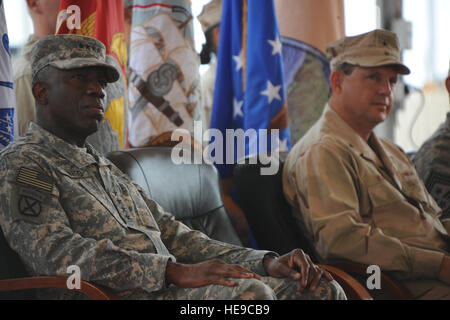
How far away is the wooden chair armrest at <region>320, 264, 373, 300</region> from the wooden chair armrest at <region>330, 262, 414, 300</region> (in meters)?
0.08

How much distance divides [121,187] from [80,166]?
0.60 feet

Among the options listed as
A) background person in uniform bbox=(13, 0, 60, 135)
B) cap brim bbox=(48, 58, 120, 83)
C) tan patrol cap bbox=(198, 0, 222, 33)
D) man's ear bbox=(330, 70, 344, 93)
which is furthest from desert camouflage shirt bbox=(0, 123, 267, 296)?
tan patrol cap bbox=(198, 0, 222, 33)

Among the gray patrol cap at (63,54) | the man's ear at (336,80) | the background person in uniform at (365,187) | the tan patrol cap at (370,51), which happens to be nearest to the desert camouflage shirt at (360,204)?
the background person in uniform at (365,187)

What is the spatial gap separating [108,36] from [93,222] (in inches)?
42.2

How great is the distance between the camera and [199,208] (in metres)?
2.21

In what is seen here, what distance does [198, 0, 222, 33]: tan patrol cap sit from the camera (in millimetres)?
3297

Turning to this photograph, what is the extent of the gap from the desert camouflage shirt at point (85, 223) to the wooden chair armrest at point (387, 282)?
16.5 inches

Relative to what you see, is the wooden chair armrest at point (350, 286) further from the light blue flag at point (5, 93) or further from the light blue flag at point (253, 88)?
the light blue flag at point (5, 93)

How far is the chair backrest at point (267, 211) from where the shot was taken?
2104 mm

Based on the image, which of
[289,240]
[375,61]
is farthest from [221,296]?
[375,61]

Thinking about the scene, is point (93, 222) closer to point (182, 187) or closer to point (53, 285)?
point (53, 285)

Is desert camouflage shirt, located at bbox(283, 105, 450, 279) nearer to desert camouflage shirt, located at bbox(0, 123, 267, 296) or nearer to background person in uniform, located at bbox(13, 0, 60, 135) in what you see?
desert camouflage shirt, located at bbox(0, 123, 267, 296)

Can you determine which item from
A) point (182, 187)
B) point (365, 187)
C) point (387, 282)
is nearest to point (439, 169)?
point (365, 187)

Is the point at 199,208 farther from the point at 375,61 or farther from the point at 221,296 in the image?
the point at 375,61
